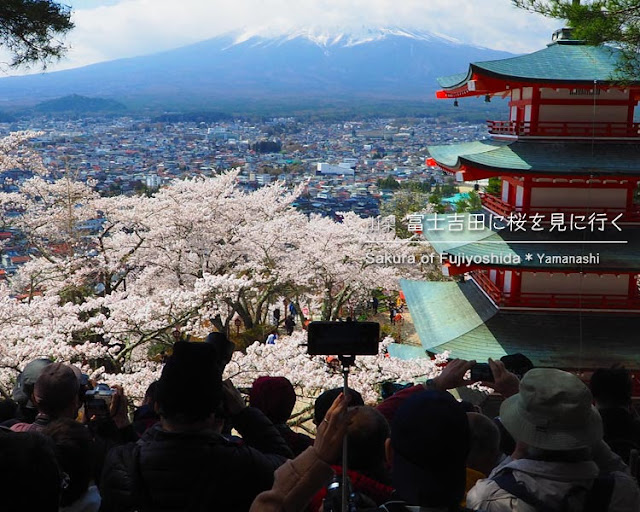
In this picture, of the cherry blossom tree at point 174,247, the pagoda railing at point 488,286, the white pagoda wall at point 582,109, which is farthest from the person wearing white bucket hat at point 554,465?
the cherry blossom tree at point 174,247

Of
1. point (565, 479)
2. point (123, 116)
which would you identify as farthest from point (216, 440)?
point (123, 116)

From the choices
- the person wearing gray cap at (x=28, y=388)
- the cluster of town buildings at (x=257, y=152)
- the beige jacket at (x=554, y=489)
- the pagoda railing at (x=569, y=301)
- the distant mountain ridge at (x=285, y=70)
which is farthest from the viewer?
the distant mountain ridge at (x=285, y=70)

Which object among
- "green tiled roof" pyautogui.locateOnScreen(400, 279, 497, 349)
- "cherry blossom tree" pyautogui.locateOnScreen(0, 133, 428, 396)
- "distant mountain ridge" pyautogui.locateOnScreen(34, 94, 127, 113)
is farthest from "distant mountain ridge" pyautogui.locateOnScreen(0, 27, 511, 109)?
"green tiled roof" pyautogui.locateOnScreen(400, 279, 497, 349)

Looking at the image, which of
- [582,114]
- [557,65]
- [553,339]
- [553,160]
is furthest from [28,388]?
[582,114]

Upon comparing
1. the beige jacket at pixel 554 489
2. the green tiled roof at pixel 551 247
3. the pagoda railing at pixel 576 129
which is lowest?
the green tiled roof at pixel 551 247

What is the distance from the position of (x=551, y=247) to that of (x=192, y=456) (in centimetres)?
737

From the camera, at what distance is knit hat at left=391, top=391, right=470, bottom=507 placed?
1637 mm

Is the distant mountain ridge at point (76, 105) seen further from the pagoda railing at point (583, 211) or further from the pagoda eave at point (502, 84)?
the pagoda railing at point (583, 211)

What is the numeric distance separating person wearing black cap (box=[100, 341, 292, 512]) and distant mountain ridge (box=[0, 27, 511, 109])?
93948mm

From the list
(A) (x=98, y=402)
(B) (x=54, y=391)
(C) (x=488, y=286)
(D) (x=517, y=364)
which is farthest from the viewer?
(C) (x=488, y=286)

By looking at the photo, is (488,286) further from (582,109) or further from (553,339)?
(582,109)

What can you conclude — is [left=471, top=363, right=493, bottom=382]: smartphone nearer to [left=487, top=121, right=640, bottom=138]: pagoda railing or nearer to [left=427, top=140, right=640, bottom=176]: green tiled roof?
[left=427, top=140, right=640, bottom=176]: green tiled roof

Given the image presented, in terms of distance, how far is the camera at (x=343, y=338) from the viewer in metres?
2.03

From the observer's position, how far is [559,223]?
850 centimetres
